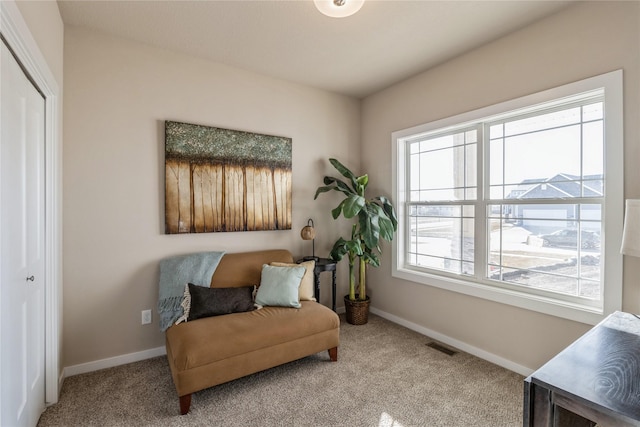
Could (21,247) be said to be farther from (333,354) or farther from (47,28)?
(333,354)

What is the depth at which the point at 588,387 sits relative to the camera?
3.37 ft

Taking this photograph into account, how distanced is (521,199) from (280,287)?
7.12 ft

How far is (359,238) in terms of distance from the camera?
3457mm

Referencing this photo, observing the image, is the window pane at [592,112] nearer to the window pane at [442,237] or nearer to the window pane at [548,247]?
the window pane at [548,247]

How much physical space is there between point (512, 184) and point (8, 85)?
3.35 metres

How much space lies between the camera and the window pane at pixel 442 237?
9.78 feet

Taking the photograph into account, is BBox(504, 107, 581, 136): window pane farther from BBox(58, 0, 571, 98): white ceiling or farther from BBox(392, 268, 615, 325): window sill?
BBox(392, 268, 615, 325): window sill

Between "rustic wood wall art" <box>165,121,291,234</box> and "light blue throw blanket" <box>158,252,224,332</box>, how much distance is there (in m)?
0.28

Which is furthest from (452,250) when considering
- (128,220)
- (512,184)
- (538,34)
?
(128,220)

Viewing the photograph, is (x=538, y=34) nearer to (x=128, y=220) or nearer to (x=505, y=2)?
(x=505, y=2)

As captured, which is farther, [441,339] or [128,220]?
[441,339]

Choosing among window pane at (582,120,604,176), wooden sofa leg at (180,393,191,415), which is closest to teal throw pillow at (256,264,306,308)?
wooden sofa leg at (180,393,191,415)

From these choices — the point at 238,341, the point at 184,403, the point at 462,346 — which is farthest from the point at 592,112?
the point at 184,403

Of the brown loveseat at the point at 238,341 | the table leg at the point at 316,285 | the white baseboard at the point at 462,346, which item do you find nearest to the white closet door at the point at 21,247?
the brown loveseat at the point at 238,341
